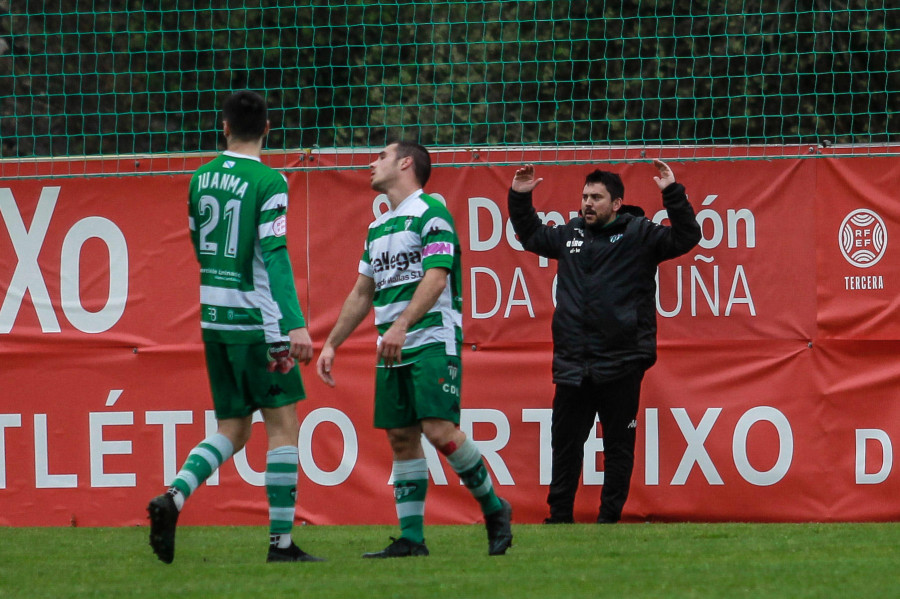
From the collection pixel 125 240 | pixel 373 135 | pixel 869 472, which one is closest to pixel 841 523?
pixel 869 472

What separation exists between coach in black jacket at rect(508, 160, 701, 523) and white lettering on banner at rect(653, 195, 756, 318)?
1.35ft

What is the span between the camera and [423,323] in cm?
620

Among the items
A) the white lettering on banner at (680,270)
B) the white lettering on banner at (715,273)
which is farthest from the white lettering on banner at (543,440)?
the white lettering on banner at (715,273)

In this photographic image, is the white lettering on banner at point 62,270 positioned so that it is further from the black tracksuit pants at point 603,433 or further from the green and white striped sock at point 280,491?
the green and white striped sock at point 280,491

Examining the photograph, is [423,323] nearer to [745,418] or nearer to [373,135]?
[745,418]

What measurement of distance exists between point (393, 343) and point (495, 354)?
264 centimetres

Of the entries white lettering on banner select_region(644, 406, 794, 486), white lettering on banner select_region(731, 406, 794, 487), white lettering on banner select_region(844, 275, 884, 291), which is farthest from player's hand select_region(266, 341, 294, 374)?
white lettering on banner select_region(844, 275, 884, 291)

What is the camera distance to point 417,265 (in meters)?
6.26

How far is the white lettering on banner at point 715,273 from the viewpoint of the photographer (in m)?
8.42

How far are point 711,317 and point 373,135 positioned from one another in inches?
291

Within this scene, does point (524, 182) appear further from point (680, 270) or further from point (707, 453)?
point (707, 453)

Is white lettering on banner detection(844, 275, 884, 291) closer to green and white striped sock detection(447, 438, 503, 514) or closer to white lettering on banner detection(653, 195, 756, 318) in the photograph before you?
white lettering on banner detection(653, 195, 756, 318)

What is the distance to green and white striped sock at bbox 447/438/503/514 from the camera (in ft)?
20.3

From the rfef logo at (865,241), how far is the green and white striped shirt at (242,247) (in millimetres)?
3734
